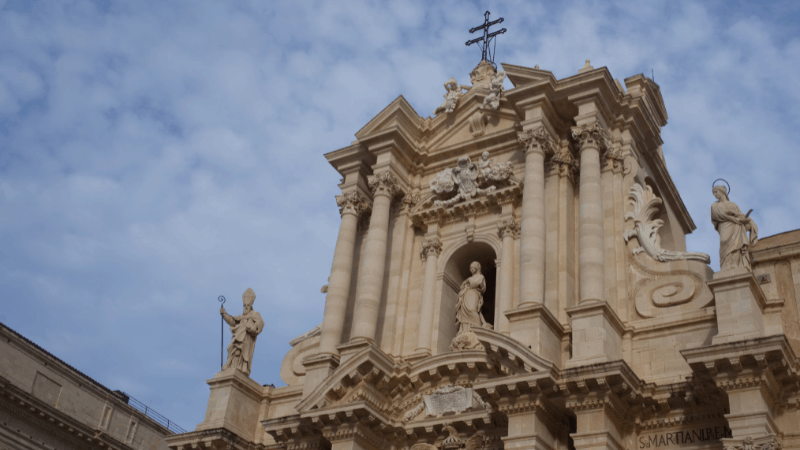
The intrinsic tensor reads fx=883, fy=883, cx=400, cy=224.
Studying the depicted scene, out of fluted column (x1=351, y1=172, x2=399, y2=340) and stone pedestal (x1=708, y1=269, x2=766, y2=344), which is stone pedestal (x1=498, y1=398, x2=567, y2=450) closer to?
stone pedestal (x1=708, y1=269, x2=766, y2=344)

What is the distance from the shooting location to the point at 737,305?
14.8m

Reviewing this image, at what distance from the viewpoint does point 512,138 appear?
20891mm

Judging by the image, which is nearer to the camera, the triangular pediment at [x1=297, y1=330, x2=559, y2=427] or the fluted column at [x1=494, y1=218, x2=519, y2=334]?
the triangular pediment at [x1=297, y1=330, x2=559, y2=427]

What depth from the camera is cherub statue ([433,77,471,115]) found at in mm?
22234

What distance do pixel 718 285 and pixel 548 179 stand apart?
5.32m

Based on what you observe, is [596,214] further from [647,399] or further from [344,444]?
[344,444]

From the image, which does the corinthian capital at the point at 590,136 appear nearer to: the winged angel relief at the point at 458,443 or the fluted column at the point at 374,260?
the fluted column at the point at 374,260

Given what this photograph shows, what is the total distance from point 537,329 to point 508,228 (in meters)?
3.97

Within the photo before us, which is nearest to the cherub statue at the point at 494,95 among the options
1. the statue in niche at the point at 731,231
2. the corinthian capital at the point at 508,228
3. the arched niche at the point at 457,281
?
the corinthian capital at the point at 508,228

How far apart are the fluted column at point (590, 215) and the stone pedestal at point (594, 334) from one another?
39cm

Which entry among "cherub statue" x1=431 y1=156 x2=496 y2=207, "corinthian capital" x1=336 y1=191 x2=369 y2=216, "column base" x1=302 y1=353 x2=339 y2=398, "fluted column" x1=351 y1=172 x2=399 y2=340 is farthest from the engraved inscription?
"corinthian capital" x1=336 y1=191 x2=369 y2=216

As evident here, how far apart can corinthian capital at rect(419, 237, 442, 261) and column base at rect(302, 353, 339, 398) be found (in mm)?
3246

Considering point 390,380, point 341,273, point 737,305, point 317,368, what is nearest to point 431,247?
point 341,273

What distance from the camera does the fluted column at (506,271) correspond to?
18.5m
